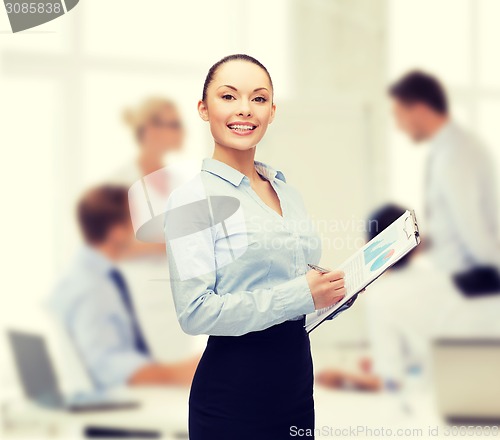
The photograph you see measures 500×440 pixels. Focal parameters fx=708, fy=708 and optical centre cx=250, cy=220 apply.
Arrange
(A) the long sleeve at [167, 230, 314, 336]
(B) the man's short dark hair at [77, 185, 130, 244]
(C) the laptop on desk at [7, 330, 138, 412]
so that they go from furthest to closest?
(B) the man's short dark hair at [77, 185, 130, 244]
(C) the laptop on desk at [7, 330, 138, 412]
(A) the long sleeve at [167, 230, 314, 336]

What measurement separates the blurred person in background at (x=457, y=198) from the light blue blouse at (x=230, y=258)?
1544 millimetres

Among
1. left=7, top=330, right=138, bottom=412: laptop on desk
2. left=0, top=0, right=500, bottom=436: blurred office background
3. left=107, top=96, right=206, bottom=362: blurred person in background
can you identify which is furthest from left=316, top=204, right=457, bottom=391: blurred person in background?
left=7, top=330, right=138, bottom=412: laptop on desk

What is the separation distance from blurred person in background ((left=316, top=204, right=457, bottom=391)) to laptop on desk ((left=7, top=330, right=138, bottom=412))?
1.26 meters

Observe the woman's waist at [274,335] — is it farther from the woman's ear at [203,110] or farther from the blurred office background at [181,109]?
the blurred office background at [181,109]

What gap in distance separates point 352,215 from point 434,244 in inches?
26.0

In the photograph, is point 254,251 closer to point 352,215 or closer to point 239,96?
point 239,96

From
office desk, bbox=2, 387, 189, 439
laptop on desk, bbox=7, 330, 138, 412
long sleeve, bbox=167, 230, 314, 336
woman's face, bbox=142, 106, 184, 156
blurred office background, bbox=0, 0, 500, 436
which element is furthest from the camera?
blurred office background, bbox=0, 0, 500, 436

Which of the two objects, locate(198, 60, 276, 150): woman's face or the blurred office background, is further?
the blurred office background

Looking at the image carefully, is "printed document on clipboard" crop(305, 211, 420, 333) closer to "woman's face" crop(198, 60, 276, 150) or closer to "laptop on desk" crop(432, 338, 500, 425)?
"woman's face" crop(198, 60, 276, 150)

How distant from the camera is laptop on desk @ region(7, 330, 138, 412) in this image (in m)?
2.36

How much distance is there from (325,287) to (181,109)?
2.48 m

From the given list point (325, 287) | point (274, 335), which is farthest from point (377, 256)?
point (274, 335)

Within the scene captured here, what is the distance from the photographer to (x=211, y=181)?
1.24 m

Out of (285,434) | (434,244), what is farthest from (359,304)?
(285,434)
